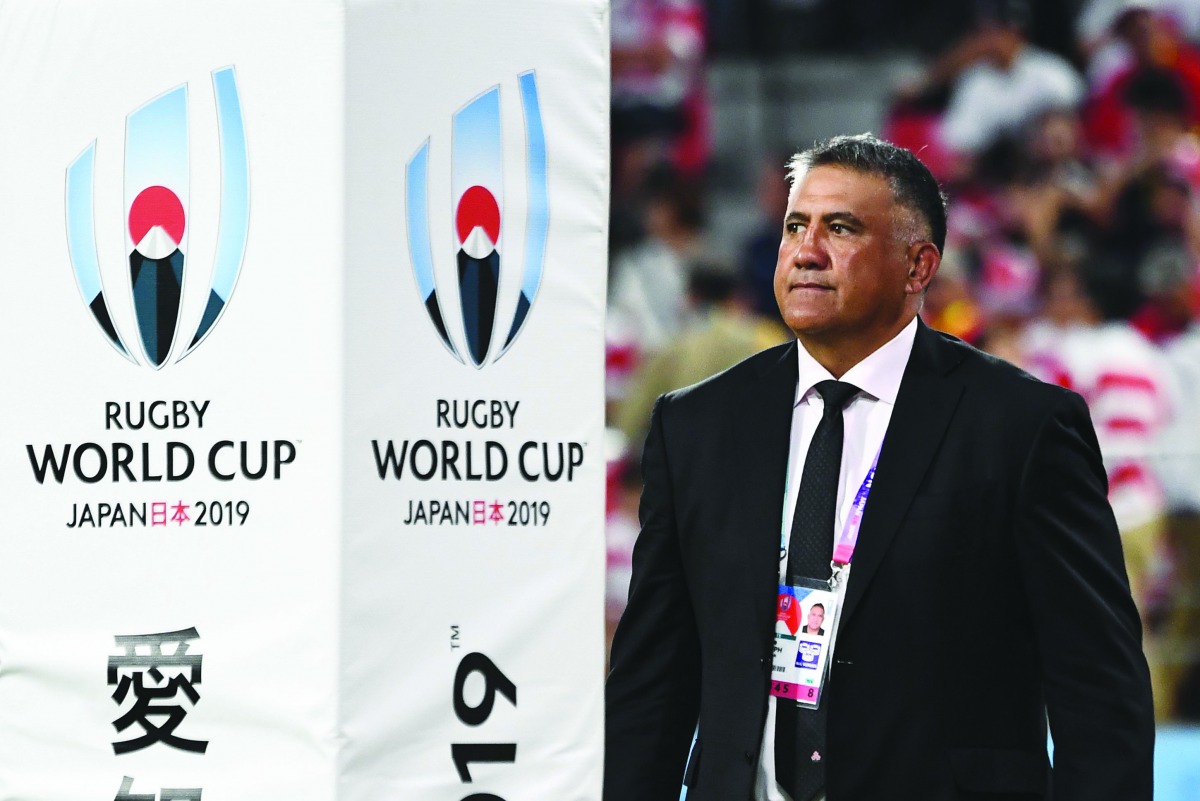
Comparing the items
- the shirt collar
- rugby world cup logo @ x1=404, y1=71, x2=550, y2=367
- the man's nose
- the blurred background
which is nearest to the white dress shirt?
the shirt collar

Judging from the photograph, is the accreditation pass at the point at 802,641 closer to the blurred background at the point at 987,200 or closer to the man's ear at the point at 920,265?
the man's ear at the point at 920,265

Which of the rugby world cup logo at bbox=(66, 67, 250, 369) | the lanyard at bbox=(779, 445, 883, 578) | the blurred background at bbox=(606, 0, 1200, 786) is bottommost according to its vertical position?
the lanyard at bbox=(779, 445, 883, 578)

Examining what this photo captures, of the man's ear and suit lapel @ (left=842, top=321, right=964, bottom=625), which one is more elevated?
the man's ear

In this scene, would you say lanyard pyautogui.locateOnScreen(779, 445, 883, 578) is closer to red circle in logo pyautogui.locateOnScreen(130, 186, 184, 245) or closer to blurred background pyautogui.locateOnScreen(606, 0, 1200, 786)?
red circle in logo pyautogui.locateOnScreen(130, 186, 184, 245)

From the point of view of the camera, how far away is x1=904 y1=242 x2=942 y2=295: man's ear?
3.45 meters

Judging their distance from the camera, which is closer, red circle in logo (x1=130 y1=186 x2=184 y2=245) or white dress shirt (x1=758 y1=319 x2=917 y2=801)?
red circle in logo (x1=130 y1=186 x2=184 y2=245)

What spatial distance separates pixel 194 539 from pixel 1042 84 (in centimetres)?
834

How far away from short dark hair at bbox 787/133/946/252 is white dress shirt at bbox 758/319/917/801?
0.22m

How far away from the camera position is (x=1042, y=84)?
10336mm

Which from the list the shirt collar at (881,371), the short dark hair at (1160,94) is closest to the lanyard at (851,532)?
the shirt collar at (881,371)

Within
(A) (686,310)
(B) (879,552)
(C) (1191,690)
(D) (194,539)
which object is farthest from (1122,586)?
(A) (686,310)

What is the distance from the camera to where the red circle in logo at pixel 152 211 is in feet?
9.61

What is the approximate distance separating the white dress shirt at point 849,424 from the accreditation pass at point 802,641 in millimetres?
40

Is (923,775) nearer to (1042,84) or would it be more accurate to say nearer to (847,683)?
(847,683)
